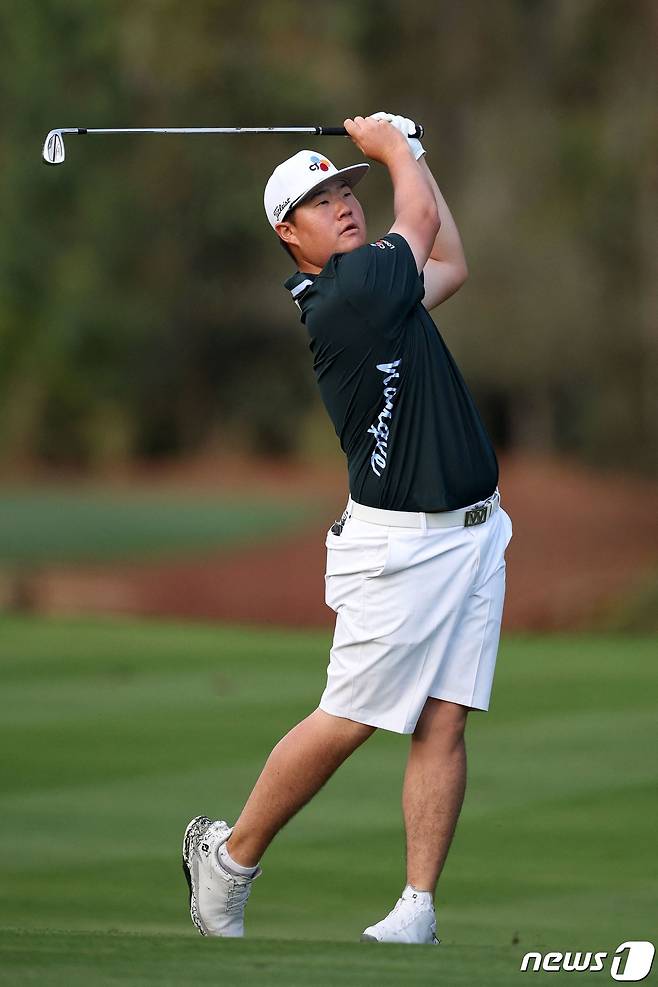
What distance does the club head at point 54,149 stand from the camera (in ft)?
17.5

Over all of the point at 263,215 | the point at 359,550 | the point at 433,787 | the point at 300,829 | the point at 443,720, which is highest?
the point at 263,215

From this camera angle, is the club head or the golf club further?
the club head

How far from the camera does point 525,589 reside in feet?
76.7

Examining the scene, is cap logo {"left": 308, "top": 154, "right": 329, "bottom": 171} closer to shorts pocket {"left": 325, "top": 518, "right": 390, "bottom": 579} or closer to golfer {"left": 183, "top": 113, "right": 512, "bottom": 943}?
golfer {"left": 183, "top": 113, "right": 512, "bottom": 943}

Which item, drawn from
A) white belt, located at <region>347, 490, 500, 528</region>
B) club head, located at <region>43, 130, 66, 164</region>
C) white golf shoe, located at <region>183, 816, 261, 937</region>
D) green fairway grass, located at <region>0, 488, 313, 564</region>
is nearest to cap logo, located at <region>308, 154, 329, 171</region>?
white belt, located at <region>347, 490, 500, 528</region>

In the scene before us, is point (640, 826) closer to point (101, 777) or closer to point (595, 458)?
point (101, 777)

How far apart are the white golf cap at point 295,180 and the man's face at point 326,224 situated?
0.03m

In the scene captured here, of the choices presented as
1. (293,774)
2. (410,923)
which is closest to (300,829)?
(293,774)

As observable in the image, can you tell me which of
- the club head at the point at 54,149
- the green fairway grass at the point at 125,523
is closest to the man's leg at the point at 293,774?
the club head at the point at 54,149

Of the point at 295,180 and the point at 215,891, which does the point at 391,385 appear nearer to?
the point at 295,180

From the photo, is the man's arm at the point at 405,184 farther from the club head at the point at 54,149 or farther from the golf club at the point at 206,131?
the club head at the point at 54,149

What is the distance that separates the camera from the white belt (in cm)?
Result: 449

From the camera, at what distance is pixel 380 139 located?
4676mm

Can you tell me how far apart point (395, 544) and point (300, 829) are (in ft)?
6.74
